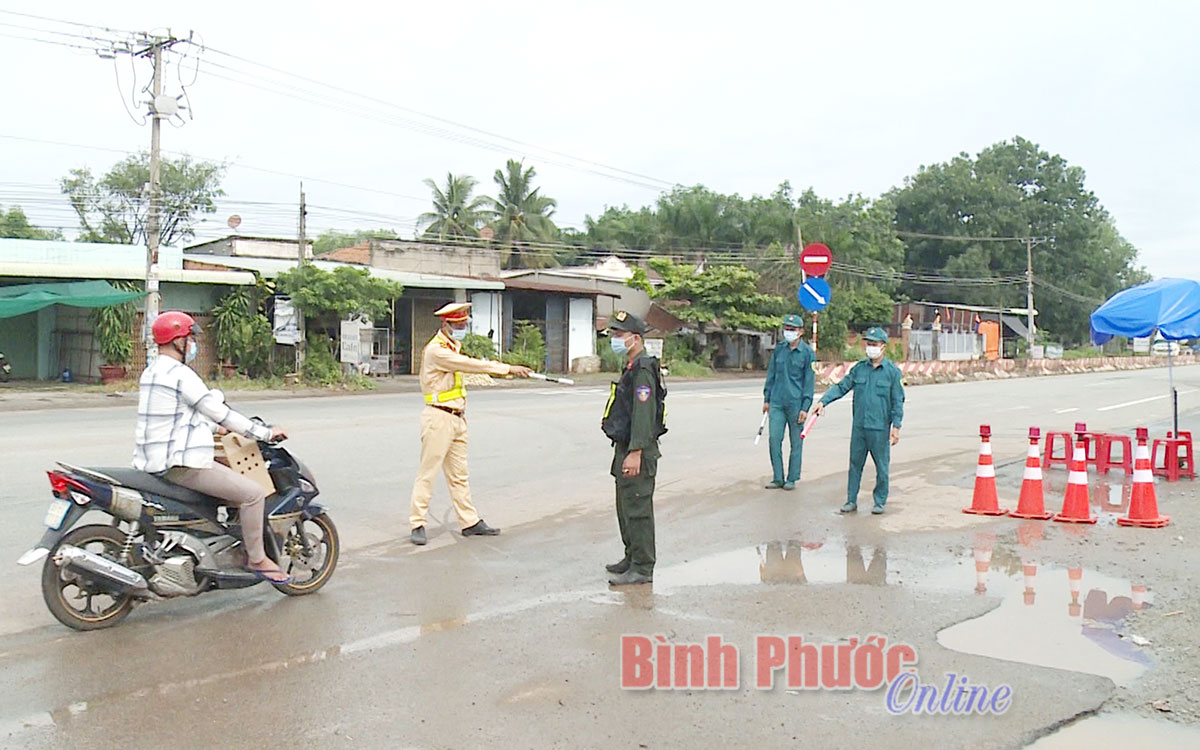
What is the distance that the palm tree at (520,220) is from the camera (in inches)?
2100

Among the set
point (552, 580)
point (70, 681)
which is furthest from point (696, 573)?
point (70, 681)

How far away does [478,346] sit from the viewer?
33.7m

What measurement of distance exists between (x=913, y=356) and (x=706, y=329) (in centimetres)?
1633

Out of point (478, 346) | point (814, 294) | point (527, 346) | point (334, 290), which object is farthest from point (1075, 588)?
point (527, 346)

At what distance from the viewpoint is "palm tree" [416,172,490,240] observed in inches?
2125

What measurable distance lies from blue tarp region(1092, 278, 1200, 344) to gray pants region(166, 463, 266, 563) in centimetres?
973

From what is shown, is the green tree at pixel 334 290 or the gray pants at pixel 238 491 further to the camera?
Result: the green tree at pixel 334 290

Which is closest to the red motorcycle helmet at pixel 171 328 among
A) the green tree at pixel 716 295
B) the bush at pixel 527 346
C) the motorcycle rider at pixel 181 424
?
the motorcycle rider at pixel 181 424

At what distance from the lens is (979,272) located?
7544cm

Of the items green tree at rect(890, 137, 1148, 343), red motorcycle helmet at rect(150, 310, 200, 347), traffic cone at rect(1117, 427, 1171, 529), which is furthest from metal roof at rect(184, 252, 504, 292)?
green tree at rect(890, 137, 1148, 343)

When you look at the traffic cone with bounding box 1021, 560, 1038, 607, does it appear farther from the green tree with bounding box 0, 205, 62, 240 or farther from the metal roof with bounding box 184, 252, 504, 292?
the green tree with bounding box 0, 205, 62, 240

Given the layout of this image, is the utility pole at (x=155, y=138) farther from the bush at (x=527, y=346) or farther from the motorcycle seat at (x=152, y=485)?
the motorcycle seat at (x=152, y=485)

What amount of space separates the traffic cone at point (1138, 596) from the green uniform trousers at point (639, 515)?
3.06 m

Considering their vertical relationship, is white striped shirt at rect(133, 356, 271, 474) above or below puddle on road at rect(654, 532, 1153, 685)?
above
